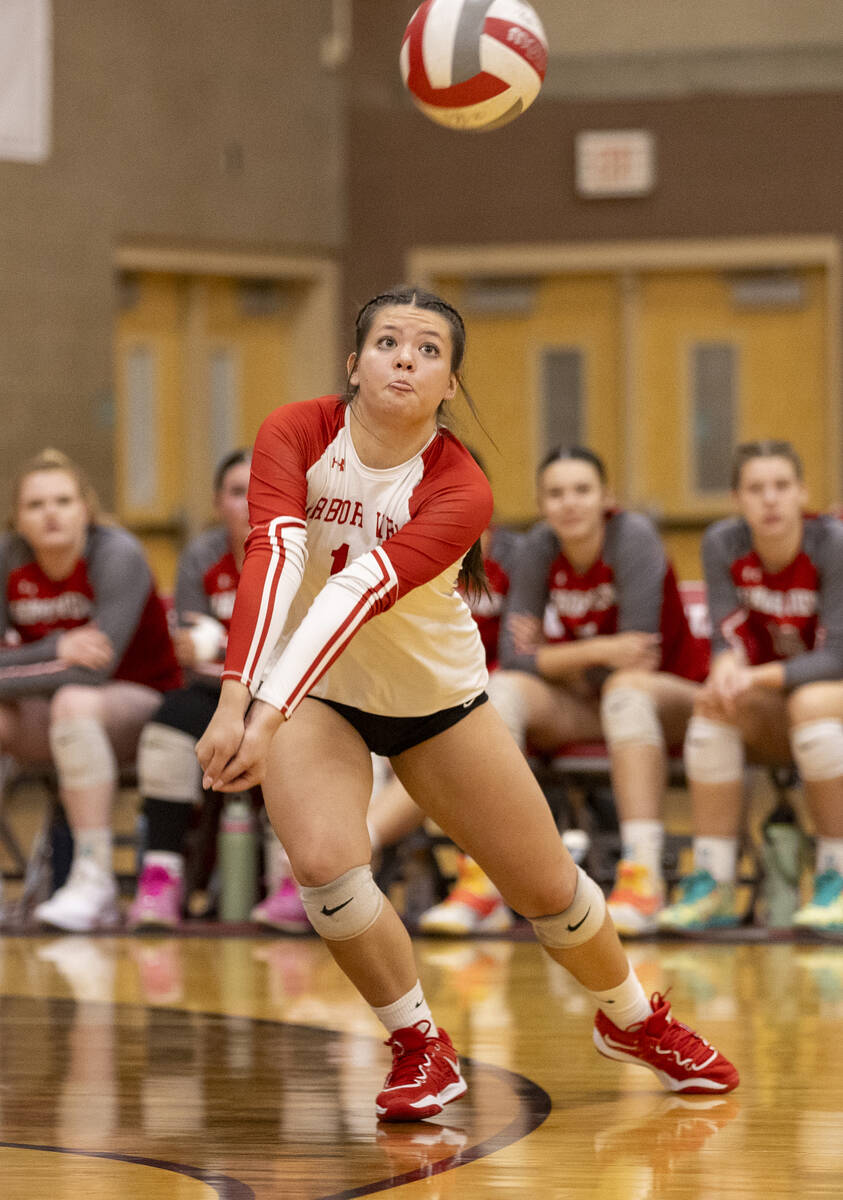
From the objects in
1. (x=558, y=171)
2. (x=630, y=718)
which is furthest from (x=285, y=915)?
(x=558, y=171)

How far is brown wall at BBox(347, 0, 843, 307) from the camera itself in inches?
350

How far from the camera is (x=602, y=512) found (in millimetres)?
4891

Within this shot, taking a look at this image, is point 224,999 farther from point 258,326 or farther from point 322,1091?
point 258,326

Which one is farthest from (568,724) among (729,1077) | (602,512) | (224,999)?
(729,1077)

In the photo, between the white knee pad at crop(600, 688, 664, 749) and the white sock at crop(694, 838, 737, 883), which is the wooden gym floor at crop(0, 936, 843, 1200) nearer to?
the white sock at crop(694, 838, 737, 883)

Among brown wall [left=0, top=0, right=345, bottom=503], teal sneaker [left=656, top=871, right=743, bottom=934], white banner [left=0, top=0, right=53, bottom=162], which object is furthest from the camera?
brown wall [left=0, top=0, right=345, bottom=503]

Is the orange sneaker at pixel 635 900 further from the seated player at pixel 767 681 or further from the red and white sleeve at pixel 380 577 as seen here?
the red and white sleeve at pixel 380 577

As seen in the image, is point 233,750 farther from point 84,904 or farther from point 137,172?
point 137,172

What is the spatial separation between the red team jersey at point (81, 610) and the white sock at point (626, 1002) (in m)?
2.44

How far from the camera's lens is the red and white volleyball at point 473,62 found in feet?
11.6

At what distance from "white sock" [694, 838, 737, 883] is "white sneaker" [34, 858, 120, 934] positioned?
1572 mm

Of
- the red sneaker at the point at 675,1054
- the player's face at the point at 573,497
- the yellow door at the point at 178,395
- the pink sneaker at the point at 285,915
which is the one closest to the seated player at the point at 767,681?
the player's face at the point at 573,497

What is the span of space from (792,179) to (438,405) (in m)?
6.69

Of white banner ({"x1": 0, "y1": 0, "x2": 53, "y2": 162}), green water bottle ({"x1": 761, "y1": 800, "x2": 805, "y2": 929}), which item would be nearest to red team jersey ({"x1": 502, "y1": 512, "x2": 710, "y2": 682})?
green water bottle ({"x1": 761, "y1": 800, "x2": 805, "y2": 929})
